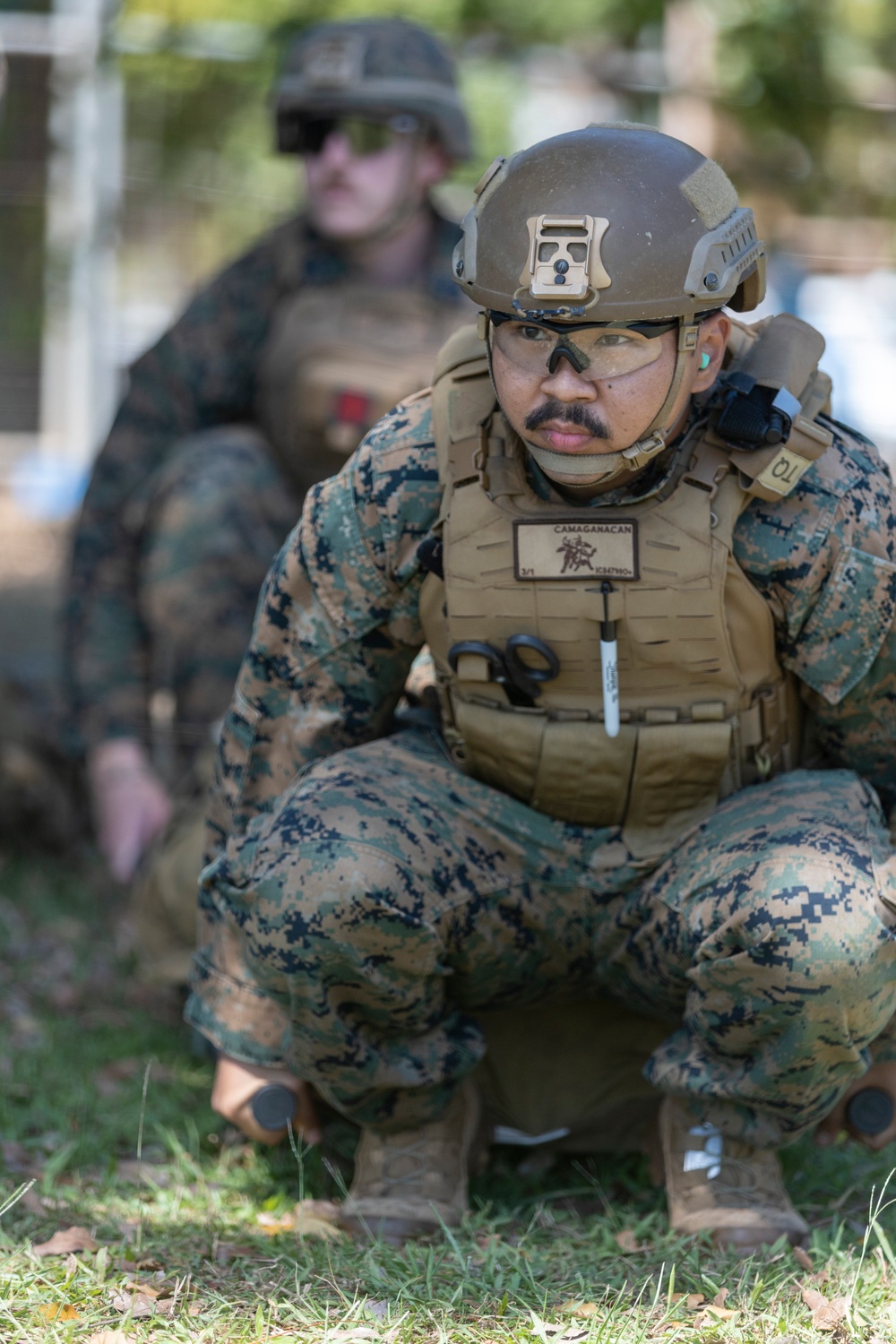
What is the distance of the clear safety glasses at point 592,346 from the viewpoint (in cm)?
263

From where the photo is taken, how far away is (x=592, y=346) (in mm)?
2652

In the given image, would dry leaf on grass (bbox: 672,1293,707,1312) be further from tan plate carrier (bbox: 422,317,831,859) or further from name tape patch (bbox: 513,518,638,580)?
name tape patch (bbox: 513,518,638,580)

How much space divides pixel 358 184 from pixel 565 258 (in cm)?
252

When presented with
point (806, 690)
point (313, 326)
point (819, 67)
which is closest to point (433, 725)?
point (806, 690)

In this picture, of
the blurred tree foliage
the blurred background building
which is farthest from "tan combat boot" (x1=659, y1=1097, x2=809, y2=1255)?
the blurred tree foliage

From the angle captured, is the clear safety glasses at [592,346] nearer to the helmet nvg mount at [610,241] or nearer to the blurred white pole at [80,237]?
the helmet nvg mount at [610,241]

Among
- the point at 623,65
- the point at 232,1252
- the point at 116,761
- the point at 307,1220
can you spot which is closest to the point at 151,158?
the point at 623,65

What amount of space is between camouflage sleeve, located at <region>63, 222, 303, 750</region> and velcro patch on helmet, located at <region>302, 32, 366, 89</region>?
487 mm

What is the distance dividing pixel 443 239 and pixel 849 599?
2.66 meters

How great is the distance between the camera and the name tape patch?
9.03 feet

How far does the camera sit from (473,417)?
2.88 m

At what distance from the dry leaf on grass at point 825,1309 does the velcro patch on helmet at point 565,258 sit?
1495 mm

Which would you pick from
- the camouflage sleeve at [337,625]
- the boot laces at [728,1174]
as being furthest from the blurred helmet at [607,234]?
the boot laces at [728,1174]

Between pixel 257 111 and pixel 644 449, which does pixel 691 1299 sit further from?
pixel 257 111
